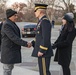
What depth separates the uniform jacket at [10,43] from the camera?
510 centimetres

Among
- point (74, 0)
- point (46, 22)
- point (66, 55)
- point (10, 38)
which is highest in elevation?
point (46, 22)

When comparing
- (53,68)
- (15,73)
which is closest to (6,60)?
(15,73)

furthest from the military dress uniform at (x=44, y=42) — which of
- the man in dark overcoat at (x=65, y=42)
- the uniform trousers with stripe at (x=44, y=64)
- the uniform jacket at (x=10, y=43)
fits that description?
the man in dark overcoat at (x=65, y=42)

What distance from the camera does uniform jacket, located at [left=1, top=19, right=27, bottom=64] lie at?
510cm

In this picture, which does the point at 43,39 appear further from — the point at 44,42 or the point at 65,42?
the point at 65,42

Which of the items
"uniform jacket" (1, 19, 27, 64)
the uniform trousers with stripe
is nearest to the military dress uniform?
the uniform trousers with stripe

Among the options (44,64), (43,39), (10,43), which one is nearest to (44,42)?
(43,39)

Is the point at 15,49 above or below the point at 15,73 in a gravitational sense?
above

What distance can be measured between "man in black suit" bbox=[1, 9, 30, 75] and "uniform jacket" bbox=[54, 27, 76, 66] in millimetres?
706

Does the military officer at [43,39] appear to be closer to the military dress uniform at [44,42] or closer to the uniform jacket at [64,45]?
the military dress uniform at [44,42]

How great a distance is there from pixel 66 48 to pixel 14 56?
111 cm

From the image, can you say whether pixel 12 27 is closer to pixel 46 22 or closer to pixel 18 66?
pixel 46 22

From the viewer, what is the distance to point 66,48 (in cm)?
562

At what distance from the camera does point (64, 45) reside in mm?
5500
